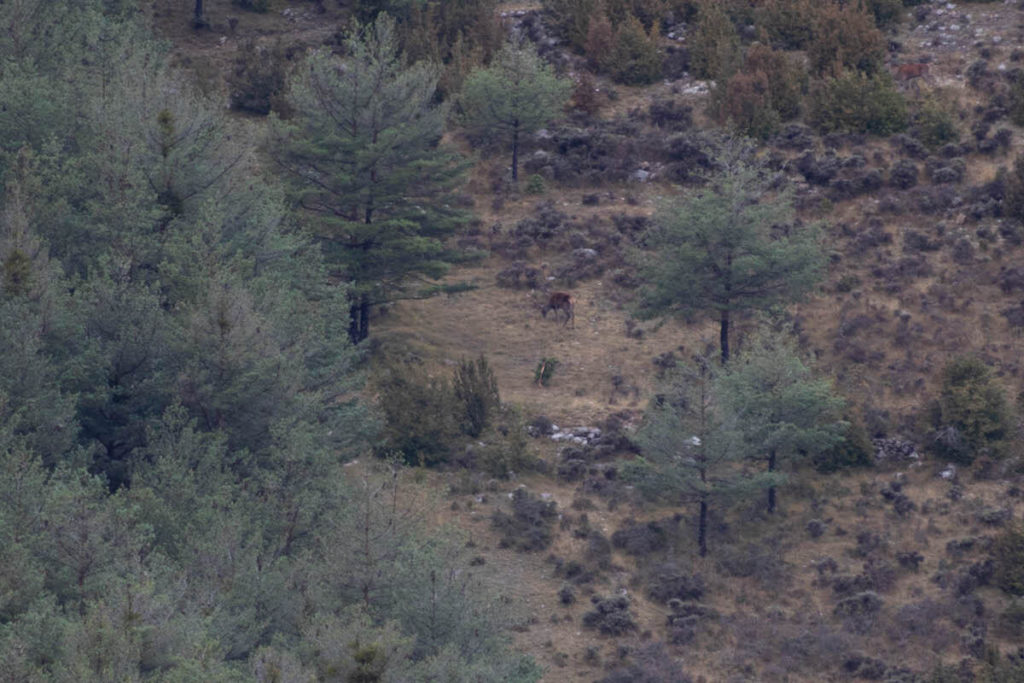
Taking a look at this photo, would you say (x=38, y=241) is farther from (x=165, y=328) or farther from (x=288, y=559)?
(x=288, y=559)

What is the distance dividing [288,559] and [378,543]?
1.98 meters

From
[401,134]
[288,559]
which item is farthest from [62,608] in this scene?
[401,134]

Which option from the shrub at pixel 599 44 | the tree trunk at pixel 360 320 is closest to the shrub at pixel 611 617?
the tree trunk at pixel 360 320

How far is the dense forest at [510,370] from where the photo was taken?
19344 mm

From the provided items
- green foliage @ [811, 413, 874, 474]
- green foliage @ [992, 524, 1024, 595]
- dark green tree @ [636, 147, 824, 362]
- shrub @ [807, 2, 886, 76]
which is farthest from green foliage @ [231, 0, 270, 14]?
green foliage @ [992, 524, 1024, 595]

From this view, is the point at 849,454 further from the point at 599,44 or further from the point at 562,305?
the point at 599,44

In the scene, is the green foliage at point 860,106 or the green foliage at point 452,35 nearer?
the green foliage at point 860,106

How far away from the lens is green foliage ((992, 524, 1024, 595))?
24.8 m

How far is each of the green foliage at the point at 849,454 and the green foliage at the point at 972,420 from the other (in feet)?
4.90

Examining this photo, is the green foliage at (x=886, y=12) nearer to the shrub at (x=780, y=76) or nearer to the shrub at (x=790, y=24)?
the shrub at (x=790, y=24)

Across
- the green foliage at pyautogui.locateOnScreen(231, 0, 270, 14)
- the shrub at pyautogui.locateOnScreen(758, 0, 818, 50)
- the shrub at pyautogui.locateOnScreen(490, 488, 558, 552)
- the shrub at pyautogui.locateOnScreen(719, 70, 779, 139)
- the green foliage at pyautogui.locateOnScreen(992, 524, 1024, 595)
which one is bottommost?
the shrub at pyautogui.locateOnScreen(490, 488, 558, 552)

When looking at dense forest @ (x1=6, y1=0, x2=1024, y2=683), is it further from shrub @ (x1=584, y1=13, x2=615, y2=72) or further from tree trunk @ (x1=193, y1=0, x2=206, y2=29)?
tree trunk @ (x1=193, y1=0, x2=206, y2=29)

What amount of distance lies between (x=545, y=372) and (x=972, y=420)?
10.2 metres

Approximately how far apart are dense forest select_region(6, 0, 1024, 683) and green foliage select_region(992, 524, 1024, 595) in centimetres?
5
